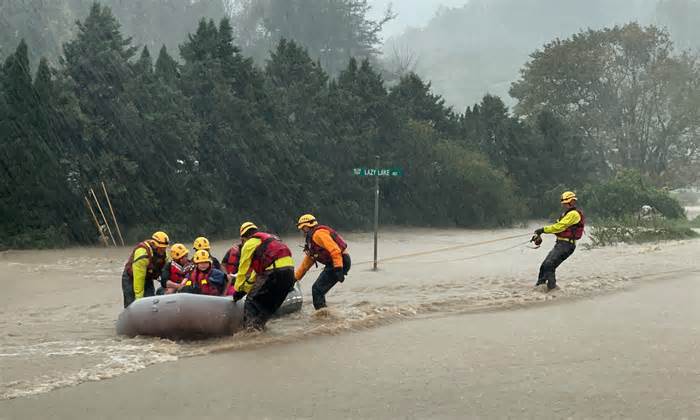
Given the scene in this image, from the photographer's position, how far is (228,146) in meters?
31.1

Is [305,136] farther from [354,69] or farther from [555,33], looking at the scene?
[555,33]

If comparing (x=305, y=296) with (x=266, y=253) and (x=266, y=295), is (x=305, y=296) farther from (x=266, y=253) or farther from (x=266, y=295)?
(x=266, y=253)

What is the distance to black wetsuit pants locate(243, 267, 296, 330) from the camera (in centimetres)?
997

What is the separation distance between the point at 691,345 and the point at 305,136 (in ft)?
86.5

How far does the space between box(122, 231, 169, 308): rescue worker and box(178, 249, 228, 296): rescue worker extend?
2.01ft

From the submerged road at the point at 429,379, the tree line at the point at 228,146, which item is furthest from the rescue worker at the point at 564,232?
the tree line at the point at 228,146

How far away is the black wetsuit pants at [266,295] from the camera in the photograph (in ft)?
32.7

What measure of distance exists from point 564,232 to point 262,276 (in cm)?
636

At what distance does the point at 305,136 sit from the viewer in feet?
114

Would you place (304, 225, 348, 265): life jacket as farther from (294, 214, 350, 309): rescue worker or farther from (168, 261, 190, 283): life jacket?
(168, 261, 190, 283): life jacket

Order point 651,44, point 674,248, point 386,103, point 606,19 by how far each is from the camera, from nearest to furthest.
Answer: point 674,248
point 386,103
point 651,44
point 606,19

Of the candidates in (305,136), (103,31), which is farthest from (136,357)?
(305,136)

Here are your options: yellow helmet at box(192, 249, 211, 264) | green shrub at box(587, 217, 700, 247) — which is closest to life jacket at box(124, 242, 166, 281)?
yellow helmet at box(192, 249, 211, 264)

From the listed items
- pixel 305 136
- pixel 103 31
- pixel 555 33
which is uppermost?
pixel 555 33
